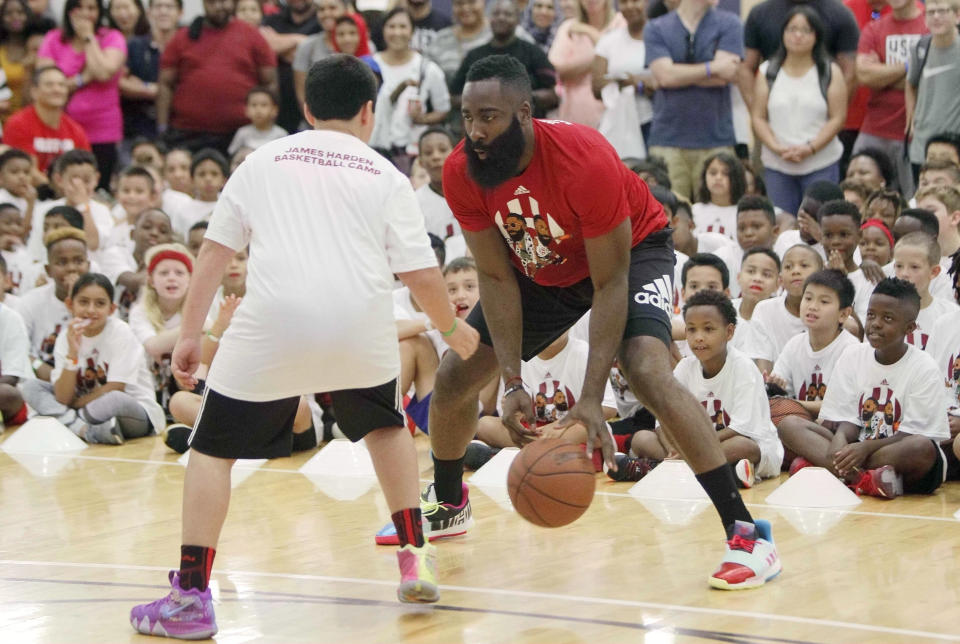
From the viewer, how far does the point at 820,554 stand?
551 cm

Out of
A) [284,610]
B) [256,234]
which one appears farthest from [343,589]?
[256,234]

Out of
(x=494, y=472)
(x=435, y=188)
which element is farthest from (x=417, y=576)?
(x=435, y=188)

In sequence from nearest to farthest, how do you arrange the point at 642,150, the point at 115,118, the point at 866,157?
1. the point at 866,157
2. the point at 642,150
3. the point at 115,118

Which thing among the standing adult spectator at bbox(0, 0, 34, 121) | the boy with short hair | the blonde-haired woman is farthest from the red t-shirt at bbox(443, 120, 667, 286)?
the standing adult spectator at bbox(0, 0, 34, 121)

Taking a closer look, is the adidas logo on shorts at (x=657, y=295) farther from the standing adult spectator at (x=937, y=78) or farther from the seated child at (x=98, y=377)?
the standing adult spectator at (x=937, y=78)

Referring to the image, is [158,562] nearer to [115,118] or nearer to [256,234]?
[256,234]

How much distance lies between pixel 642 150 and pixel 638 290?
6058 millimetres

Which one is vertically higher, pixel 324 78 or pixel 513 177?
pixel 324 78

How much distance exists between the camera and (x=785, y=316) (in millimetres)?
8258

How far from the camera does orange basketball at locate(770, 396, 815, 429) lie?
24.6ft

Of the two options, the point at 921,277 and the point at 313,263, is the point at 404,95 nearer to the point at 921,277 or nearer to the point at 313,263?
the point at 921,277

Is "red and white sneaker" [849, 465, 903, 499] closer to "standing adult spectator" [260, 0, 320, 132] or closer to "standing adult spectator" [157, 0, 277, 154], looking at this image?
"standing adult spectator" [157, 0, 277, 154]

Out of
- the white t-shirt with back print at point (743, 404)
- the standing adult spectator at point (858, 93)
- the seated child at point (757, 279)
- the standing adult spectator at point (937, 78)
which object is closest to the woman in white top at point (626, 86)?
the standing adult spectator at point (858, 93)

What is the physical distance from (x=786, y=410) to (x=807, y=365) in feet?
1.22
